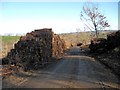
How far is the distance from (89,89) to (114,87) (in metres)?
1.49

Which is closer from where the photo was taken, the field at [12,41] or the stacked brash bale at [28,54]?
the stacked brash bale at [28,54]

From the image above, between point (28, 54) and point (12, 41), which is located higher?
point (12, 41)

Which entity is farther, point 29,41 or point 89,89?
point 29,41

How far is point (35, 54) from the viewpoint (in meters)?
26.8

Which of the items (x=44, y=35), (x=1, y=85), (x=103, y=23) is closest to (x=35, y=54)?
(x=44, y=35)

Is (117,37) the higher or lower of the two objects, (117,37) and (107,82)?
the higher

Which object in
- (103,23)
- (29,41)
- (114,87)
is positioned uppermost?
(103,23)

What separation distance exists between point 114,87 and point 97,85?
1.01 m

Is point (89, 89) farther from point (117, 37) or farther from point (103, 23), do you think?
point (103, 23)

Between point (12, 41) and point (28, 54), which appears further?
point (12, 41)

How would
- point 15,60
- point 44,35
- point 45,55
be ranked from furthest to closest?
point 44,35 → point 45,55 → point 15,60

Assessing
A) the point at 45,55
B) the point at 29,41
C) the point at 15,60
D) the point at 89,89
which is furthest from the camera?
the point at 45,55

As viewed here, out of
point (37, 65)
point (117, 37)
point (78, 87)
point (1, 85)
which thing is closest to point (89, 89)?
point (78, 87)

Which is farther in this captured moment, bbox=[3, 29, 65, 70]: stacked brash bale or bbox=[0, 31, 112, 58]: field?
bbox=[0, 31, 112, 58]: field
